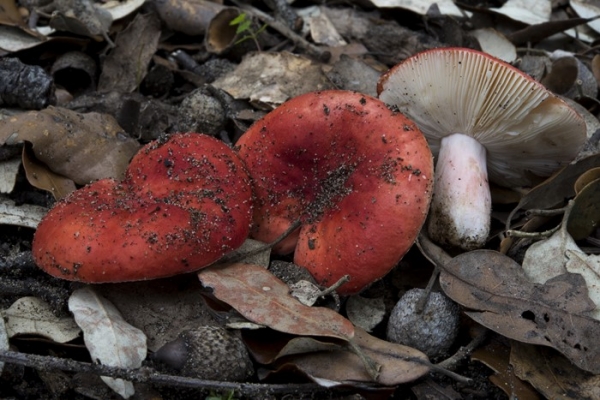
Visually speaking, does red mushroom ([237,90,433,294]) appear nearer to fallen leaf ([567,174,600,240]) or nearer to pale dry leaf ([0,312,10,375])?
fallen leaf ([567,174,600,240])

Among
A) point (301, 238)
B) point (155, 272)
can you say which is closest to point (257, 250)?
point (301, 238)

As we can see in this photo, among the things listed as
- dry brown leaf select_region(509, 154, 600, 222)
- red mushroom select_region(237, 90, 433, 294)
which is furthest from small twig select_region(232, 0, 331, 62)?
dry brown leaf select_region(509, 154, 600, 222)

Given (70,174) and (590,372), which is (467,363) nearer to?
(590,372)

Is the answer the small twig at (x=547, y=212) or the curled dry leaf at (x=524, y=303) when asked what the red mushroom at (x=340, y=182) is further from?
the small twig at (x=547, y=212)

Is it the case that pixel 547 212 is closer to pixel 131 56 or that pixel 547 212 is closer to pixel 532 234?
pixel 532 234

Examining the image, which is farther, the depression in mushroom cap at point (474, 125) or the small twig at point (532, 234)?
the small twig at point (532, 234)

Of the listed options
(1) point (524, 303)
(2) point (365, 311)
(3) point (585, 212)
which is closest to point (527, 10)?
(3) point (585, 212)


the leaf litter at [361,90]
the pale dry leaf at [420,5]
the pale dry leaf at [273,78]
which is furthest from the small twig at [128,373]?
the pale dry leaf at [420,5]
